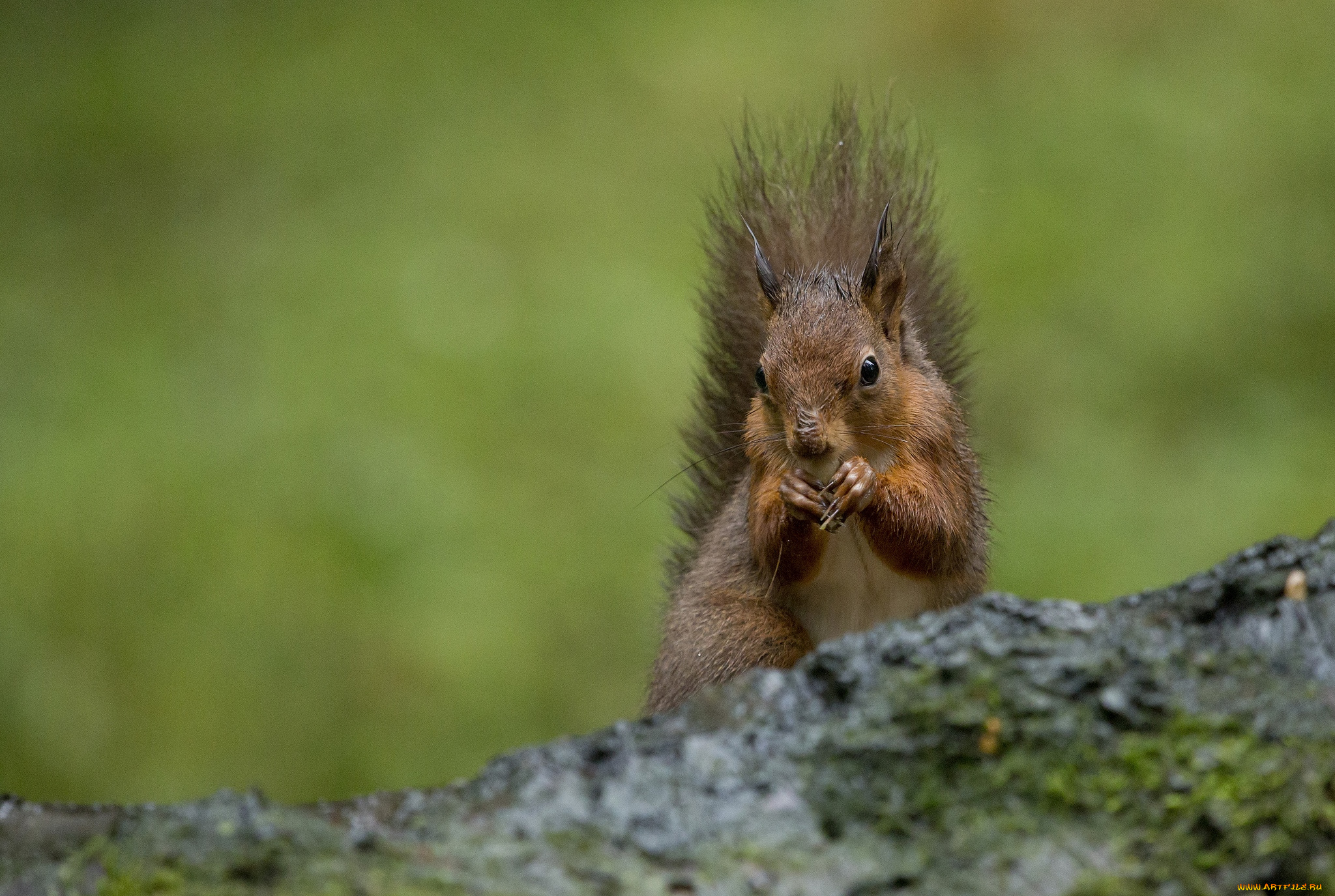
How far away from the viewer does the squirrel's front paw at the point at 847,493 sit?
238 centimetres

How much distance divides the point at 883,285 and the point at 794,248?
20.4 inches

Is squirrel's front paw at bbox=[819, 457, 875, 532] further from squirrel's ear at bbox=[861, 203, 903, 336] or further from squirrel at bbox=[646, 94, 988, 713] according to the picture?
squirrel's ear at bbox=[861, 203, 903, 336]

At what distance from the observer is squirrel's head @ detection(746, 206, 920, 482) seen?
7.89 ft

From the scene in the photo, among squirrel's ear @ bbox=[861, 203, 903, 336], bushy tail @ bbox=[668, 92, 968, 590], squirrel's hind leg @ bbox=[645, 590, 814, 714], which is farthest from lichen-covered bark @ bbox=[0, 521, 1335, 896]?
bushy tail @ bbox=[668, 92, 968, 590]

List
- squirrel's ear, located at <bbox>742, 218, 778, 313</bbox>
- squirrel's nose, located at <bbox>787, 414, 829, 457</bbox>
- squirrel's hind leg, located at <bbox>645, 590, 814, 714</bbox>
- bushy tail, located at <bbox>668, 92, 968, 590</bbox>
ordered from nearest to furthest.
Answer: squirrel's nose, located at <bbox>787, 414, 829, 457</bbox>, squirrel's hind leg, located at <bbox>645, 590, 814, 714</bbox>, squirrel's ear, located at <bbox>742, 218, 778, 313</bbox>, bushy tail, located at <bbox>668, 92, 968, 590</bbox>

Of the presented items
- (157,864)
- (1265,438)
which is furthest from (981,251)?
(157,864)

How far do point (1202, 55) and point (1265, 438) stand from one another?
6.46ft

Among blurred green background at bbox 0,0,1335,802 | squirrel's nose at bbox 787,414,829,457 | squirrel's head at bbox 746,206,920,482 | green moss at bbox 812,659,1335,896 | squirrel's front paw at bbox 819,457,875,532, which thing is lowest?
green moss at bbox 812,659,1335,896

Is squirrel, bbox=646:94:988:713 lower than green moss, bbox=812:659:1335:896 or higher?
higher

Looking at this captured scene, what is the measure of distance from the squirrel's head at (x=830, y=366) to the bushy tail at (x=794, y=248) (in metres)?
0.41

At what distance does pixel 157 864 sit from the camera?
48.9 inches

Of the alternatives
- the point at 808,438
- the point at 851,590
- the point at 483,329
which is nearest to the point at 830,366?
the point at 808,438

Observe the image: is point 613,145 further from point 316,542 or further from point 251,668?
point 251,668

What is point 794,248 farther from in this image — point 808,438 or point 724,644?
point 724,644
